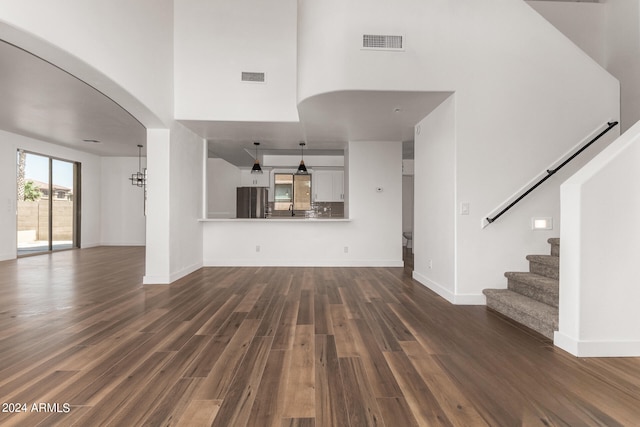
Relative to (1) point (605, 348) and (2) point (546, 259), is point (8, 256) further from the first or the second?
(1) point (605, 348)

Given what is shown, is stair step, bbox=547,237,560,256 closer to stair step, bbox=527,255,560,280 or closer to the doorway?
stair step, bbox=527,255,560,280

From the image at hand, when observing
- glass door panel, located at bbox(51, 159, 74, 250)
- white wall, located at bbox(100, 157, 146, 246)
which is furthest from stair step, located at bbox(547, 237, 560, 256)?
glass door panel, located at bbox(51, 159, 74, 250)


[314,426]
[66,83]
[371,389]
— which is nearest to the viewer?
[314,426]

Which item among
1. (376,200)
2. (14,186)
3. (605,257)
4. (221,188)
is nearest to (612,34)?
(376,200)

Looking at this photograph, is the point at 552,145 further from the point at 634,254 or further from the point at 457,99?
the point at 634,254

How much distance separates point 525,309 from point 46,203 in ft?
33.0

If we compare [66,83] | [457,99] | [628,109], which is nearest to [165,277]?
[66,83]

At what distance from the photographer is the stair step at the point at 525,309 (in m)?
2.75

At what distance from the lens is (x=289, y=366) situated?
86.8 inches

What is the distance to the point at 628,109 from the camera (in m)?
4.71

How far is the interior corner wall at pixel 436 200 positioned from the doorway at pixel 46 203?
855 centimetres

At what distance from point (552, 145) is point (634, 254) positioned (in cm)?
174

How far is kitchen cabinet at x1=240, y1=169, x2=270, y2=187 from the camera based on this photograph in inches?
400

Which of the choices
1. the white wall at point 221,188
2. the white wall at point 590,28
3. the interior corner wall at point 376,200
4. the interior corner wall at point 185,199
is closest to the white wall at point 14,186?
the white wall at point 221,188
